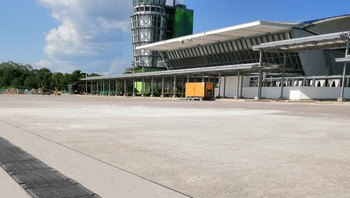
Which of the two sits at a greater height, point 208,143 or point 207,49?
point 207,49

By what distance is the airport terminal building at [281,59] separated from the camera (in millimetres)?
45625

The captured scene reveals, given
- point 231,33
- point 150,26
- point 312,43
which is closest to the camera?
point 312,43

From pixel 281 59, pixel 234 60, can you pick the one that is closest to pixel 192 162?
pixel 281 59

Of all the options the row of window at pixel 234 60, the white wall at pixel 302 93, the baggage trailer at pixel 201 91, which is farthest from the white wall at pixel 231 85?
the baggage trailer at pixel 201 91

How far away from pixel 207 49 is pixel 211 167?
75.0 m

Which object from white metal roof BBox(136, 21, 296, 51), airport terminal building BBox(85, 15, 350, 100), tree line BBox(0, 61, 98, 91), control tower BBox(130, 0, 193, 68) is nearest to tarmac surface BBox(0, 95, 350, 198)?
airport terminal building BBox(85, 15, 350, 100)

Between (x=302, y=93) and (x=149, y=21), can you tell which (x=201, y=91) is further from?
(x=149, y=21)

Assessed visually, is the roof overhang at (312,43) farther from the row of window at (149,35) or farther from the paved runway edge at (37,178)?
the row of window at (149,35)

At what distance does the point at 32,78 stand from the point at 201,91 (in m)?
112

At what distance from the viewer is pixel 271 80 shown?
58.8 meters

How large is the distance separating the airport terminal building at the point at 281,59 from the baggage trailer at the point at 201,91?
4723 millimetres

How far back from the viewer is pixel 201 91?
49.9 metres

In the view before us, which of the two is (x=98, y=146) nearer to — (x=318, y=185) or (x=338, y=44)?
(x=318, y=185)

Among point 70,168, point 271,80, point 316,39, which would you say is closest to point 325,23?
point 271,80
